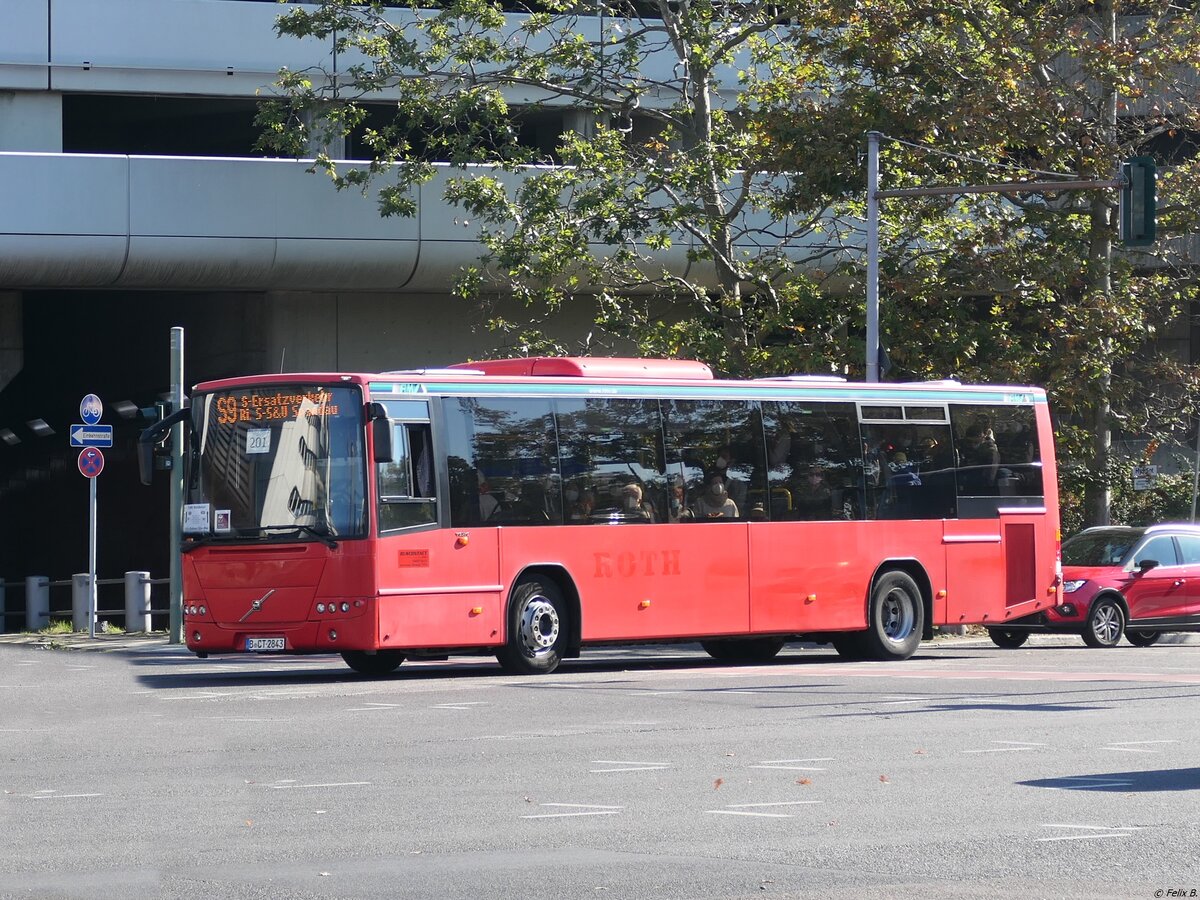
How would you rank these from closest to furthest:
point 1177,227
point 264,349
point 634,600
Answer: point 634,600
point 1177,227
point 264,349

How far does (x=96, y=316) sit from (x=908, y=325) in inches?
893

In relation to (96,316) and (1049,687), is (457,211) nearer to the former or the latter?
(96,316)

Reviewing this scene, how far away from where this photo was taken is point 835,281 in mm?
36156

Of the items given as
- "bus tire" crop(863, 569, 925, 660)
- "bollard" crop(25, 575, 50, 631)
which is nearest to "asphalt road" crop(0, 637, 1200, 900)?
"bus tire" crop(863, 569, 925, 660)

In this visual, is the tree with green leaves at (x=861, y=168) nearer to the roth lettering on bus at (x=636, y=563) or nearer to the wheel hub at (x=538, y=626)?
the roth lettering on bus at (x=636, y=563)

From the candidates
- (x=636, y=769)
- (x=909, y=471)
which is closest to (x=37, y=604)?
(x=909, y=471)

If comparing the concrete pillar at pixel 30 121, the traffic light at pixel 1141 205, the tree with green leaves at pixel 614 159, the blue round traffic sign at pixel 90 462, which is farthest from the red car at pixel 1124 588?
the concrete pillar at pixel 30 121

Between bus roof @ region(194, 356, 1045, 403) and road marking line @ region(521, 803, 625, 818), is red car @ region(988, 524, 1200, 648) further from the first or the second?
road marking line @ region(521, 803, 625, 818)

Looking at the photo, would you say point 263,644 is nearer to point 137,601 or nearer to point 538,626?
Result: point 538,626

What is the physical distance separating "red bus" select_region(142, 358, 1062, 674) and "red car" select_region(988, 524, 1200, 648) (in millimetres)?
1210

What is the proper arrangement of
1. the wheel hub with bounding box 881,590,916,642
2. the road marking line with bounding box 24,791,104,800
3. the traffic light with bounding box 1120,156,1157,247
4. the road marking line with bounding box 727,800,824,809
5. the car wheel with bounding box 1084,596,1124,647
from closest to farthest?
the road marking line with bounding box 727,800,824,809
the road marking line with bounding box 24,791,104,800
the wheel hub with bounding box 881,590,916,642
the traffic light with bounding box 1120,156,1157,247
the car wheel with bounding box 1084,596,1124,647

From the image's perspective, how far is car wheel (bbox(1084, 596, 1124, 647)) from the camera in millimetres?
→ 24297

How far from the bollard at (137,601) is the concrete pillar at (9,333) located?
7.81m

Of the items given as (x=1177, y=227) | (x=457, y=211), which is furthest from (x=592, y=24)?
(x=1177, y=227)
